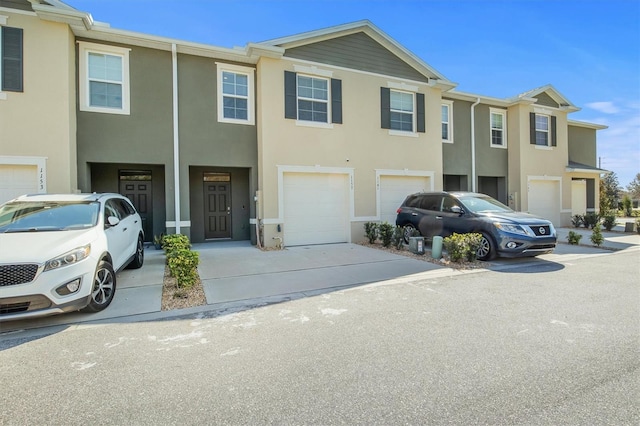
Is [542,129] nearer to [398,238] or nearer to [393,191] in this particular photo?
[393,191]

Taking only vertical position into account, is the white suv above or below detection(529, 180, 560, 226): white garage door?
below

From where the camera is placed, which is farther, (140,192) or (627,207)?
(627,207)

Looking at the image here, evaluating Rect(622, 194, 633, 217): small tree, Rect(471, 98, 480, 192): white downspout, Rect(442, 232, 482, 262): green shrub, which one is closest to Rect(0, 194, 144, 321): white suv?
Rect(442, 232, 482, 262): green shrub

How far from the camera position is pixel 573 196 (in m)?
17.3

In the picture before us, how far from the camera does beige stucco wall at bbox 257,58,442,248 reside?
10.5 meters

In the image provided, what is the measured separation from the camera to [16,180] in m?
8.49

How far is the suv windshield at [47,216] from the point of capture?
5098 mm

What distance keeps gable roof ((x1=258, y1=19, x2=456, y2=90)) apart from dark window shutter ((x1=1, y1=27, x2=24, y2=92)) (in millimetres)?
6012

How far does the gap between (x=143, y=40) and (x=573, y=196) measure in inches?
785

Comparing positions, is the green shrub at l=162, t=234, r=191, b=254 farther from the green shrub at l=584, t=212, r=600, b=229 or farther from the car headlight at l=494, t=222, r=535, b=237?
the green shrub at l=584, t=212, r=600, b=229

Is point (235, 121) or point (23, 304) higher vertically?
point (235, 121)

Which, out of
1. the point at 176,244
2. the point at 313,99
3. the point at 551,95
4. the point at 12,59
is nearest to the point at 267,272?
the point at 176,244

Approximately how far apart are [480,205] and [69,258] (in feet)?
29.7

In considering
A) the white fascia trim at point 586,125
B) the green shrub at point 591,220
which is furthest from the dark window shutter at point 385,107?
the white fascia trim at point 586,125
